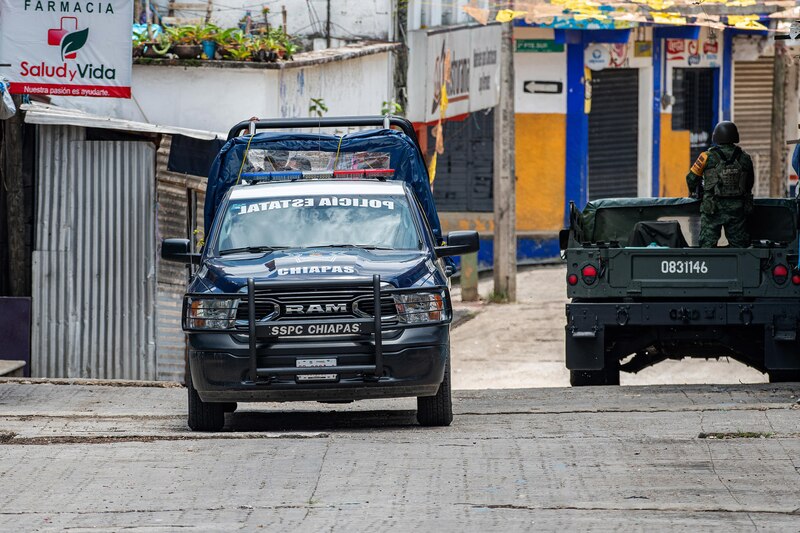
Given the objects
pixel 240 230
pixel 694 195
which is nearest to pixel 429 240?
pixel 240 230

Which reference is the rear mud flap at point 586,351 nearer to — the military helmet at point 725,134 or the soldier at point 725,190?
the soldier at point 725,190

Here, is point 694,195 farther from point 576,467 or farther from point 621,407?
point 576,467

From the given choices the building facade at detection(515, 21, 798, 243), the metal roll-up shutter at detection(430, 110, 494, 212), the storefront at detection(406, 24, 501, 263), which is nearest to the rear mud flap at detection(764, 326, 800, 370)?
the storefront at detection(406, 24, 501, 263)

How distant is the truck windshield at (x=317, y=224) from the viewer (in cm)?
1045

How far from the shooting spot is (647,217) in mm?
13969

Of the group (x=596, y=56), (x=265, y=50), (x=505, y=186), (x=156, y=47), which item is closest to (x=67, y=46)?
(x=156, y=47)

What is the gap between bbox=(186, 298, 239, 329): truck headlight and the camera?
9.52 metres

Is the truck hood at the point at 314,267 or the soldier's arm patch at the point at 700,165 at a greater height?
the soldier's arm patch at the point at 700,165

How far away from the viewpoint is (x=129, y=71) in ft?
46.5

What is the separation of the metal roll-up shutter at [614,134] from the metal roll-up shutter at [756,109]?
4.87 meters

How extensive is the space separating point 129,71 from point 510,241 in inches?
390

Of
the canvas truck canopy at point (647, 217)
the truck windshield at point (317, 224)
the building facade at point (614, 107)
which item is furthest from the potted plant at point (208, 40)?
the building facade at point (614, 107)

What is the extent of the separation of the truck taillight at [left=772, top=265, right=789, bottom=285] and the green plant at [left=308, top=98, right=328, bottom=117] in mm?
6903

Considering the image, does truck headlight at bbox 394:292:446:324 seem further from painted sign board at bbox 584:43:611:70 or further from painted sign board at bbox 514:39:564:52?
painted sign board at bbox 584:43:611:70
